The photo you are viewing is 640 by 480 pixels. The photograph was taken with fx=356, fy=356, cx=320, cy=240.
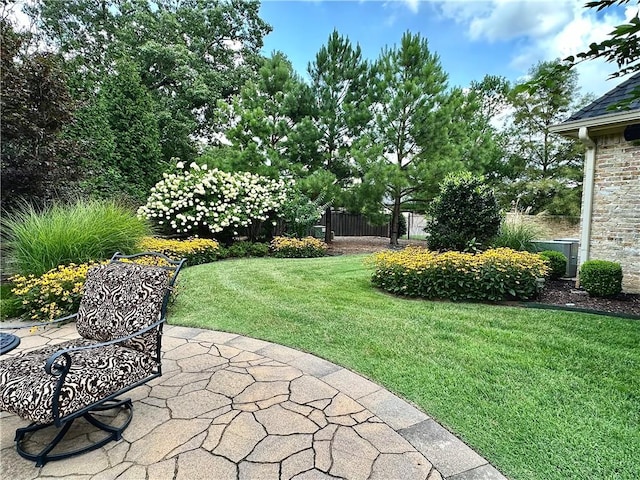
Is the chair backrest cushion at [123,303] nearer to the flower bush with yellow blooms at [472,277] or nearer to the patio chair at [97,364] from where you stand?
the patio chair at [97,364]

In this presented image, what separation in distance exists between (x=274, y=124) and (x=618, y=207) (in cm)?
890

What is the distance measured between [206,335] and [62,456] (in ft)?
5.91

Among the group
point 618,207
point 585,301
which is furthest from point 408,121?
point 585,301

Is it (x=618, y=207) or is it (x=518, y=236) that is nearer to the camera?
(x=618, y=207)

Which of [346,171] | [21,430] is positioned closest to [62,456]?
[21,430]

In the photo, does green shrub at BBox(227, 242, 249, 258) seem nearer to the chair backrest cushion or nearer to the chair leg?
the chair backrest cushion

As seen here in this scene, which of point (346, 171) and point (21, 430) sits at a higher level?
point (346, 171)

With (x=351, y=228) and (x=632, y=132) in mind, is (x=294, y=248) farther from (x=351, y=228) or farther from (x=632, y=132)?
(x=351, y=228)

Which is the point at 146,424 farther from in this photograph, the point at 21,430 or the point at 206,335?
the point at 206,335

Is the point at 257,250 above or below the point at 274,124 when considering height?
below

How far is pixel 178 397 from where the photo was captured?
92.8 inches

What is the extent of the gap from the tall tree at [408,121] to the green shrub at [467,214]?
14.6 feet

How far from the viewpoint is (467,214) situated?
235 inches

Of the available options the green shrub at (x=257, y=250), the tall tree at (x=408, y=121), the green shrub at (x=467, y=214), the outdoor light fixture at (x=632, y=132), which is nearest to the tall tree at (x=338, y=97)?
the tall tree at (x=408, y=121)
